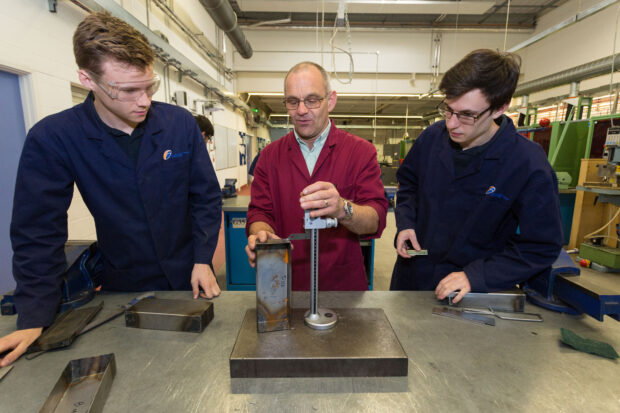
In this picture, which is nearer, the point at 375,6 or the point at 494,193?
the point at 494,193

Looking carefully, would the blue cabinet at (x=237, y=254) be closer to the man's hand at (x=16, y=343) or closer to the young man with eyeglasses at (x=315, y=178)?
the young man with eyeglasses at (x=315, y=178)

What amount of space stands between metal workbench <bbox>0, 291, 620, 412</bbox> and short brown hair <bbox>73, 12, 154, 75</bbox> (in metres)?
0.74

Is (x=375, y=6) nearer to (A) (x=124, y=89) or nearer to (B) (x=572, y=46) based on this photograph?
(B) (x=572, y=46)

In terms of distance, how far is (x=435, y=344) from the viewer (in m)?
0.75

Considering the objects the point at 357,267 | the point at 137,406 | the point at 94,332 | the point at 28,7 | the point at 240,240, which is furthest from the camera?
the point at 240,240

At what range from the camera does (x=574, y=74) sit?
4.59m

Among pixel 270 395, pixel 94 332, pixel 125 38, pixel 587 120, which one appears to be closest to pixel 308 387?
pixel 270 395

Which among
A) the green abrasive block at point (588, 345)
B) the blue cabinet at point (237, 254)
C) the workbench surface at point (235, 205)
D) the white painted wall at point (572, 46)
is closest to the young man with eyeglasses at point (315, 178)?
the green abrasive block at point (588, 345)

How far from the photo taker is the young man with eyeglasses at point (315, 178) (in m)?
1.17

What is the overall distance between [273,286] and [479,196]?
0.82m

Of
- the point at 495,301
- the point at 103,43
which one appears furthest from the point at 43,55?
the point at 495,301

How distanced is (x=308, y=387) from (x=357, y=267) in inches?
27.0

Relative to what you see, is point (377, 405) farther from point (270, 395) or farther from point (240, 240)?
point (240, 240)

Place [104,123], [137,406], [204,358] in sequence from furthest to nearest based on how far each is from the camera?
1. [104,123]
2. [204,358]
3. [137,406]
